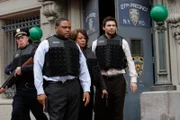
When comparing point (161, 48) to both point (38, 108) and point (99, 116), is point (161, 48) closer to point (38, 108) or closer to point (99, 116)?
point (99, 116)

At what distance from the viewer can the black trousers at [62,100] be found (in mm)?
4773

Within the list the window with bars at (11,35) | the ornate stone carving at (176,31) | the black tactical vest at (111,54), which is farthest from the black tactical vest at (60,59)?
the window with bars at (11,35)

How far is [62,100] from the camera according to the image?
4.79 meters

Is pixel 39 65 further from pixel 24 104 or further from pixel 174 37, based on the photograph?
pixel 174 37

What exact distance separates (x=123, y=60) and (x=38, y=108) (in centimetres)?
176

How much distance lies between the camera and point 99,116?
5977 millimetres

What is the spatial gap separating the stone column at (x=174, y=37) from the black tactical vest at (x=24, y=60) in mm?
3589

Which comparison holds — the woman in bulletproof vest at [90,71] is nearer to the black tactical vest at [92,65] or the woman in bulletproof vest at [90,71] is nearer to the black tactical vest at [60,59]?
the black tactical vest at [92,65]

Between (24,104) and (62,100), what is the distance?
6.18 ft

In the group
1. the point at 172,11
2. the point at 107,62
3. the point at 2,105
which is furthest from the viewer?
the point at 2,105

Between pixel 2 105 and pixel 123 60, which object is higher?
pixel 123 60

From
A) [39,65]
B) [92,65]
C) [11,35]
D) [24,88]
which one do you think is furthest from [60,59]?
[11,35]

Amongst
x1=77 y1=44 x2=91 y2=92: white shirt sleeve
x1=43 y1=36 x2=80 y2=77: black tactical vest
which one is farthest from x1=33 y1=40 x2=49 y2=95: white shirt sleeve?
x1=77 y1=44 x2=91 y2=92: white shirt sleeve

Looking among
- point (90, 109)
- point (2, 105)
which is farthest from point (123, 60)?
point (2, 105)
